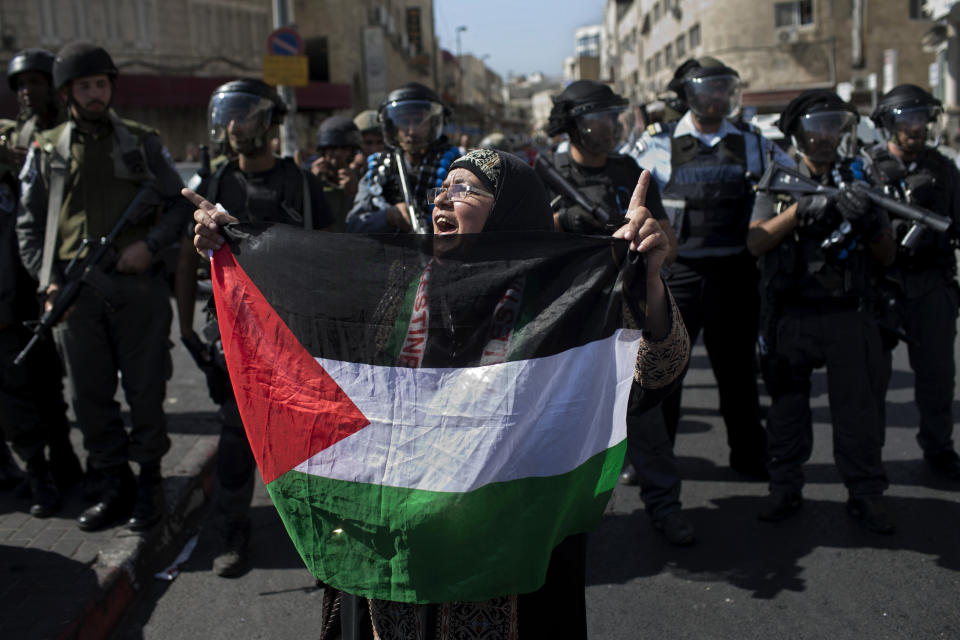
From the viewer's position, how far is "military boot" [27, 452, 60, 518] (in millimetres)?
4383

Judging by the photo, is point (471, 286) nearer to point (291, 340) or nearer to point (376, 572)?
point (291, 340)

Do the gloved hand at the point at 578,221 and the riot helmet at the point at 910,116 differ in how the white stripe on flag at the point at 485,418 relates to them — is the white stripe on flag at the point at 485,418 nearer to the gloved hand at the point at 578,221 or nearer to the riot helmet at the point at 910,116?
the gloved hand at the point at 578,221

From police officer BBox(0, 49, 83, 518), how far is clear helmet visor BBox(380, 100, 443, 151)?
6.27 feet

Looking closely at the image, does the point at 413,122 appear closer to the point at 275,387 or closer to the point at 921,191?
the point at 275,387

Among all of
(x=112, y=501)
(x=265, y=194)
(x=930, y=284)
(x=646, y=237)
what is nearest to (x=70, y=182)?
(x=265, y=194)

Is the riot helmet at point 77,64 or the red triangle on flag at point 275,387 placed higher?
Answer: the riot helmet at point 77,64

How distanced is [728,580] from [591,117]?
2198 mm

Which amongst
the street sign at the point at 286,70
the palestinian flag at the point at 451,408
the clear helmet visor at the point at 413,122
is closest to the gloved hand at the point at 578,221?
the clear helmet visor at the point at 413,122

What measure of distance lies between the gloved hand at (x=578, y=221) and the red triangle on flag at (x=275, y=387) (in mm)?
1950

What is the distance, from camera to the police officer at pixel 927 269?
4.71 metres

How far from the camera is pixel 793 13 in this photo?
4362 centimetres

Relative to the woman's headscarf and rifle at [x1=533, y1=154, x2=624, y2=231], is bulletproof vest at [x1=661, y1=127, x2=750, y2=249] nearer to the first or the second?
rifle at [x1=533, y1=154, x2=624, y2=231]

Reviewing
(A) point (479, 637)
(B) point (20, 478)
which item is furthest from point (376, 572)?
(B) point (20, 478)

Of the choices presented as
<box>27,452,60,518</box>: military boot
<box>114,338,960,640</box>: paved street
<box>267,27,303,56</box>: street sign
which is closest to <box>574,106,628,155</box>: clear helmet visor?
<box>114,338,960,640</box>: paved street
